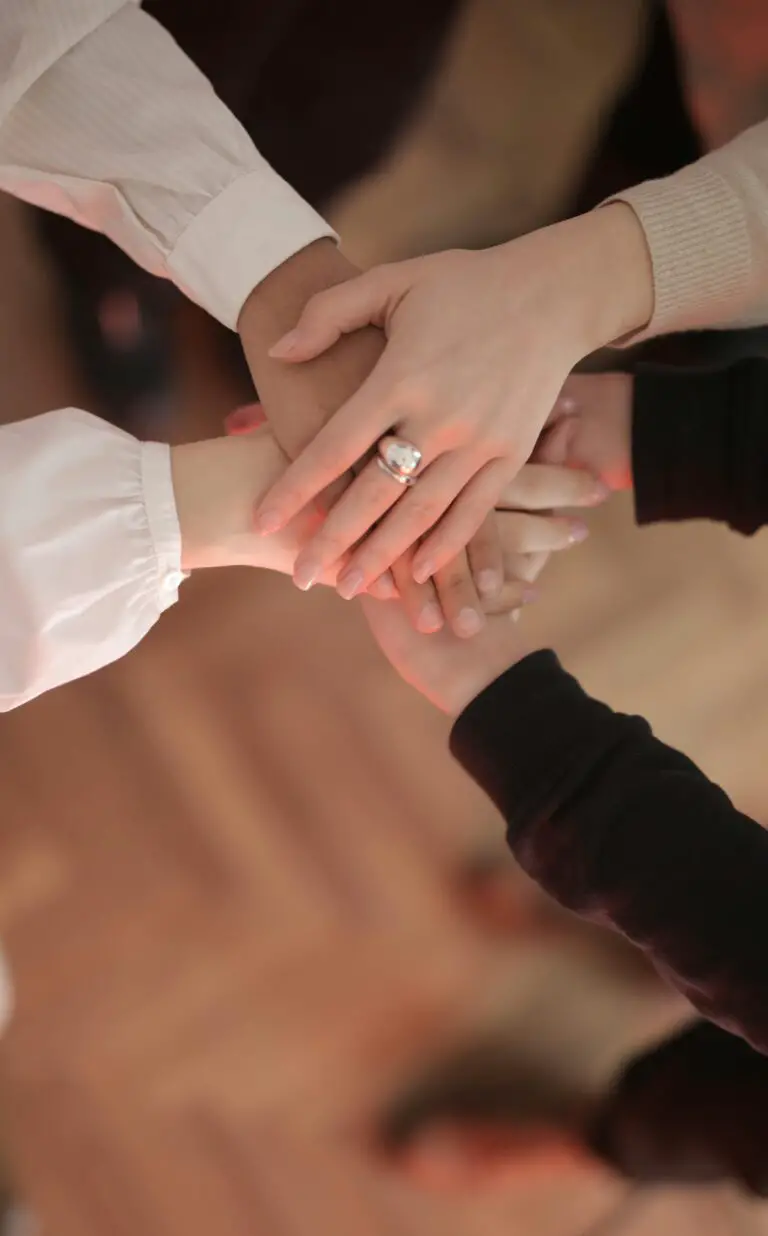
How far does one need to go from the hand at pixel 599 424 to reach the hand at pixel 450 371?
0.10 metres

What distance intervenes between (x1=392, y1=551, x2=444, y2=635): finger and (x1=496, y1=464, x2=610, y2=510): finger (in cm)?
8

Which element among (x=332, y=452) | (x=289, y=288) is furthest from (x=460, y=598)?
(x=289, y=288)

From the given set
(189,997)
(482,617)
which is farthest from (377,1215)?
(482,617)

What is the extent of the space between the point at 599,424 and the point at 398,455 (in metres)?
0.21

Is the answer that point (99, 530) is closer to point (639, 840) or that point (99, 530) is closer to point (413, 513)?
point (413, 513)

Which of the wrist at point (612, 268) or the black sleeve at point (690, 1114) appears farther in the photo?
the black sleeve at point (690, 1114)

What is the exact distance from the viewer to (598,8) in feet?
3.70

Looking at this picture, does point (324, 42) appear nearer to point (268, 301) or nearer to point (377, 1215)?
point (268, 301)

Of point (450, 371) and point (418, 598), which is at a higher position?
point (450, 371)

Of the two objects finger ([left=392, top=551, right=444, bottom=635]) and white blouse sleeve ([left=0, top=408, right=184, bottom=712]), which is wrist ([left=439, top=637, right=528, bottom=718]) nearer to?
finger ([left=392, top=551, right=444, bottom=635])

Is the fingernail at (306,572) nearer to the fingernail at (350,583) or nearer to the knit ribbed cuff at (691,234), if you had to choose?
the fingernail at (350,583)

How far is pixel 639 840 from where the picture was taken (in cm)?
61

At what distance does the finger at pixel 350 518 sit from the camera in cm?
64

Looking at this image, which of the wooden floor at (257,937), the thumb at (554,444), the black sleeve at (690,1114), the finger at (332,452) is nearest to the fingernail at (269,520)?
the finger at (332,452)
